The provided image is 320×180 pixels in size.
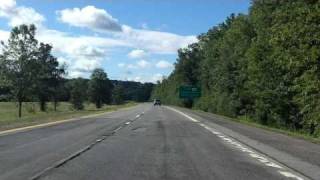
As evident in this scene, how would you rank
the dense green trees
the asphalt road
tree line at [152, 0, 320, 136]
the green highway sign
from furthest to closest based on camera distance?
the green highway sign, the dense green trees, tree line at [152, 0, 320, 136], the asphalt road

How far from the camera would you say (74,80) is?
150500 mm

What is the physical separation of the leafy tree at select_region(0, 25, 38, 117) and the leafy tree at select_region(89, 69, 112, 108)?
103483mm

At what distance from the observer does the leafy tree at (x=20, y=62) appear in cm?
7019

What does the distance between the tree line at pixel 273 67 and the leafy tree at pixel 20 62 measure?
22.9 meters

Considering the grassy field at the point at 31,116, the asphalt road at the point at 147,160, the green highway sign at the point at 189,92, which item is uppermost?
the green highway sign at the point at 189,92

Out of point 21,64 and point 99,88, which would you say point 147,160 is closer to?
point 21,64

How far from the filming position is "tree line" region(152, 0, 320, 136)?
31.9 meters

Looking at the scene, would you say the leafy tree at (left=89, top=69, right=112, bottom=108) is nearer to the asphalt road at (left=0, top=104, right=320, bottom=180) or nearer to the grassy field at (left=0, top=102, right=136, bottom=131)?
the grassy field at (left=0, top=102, right=136, bottom=131)

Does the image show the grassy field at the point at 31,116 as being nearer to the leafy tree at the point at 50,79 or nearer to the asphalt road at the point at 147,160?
the leafy tree at the point at 50,79

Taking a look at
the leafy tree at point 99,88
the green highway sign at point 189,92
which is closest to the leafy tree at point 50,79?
the green highway sign at point 189,92

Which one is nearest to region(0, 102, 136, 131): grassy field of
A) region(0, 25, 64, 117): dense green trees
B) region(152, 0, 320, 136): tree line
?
region(0, 25, 64, 117): dense green trees

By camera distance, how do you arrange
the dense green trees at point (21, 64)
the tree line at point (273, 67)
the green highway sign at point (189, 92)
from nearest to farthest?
the tree line at point (273, 67)
the dense green trees at point (21, 64)
the green highway sign at point (189, 92)

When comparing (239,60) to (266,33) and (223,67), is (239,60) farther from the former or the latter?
(266,33)

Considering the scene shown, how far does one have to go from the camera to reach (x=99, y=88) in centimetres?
18612
